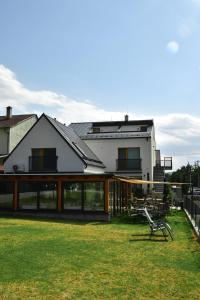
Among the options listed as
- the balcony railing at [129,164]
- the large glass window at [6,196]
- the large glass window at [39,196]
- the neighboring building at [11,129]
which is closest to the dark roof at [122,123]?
the balcony railing at [129,164]

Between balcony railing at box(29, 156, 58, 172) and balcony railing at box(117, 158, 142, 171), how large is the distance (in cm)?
878

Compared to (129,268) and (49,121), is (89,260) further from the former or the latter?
(49,121)

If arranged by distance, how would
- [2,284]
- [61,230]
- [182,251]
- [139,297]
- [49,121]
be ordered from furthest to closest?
[49,121], [61,230], [182,251], [2,284], [139,297]

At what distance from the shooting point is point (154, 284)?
813 centimetres

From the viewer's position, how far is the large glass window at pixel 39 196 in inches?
894

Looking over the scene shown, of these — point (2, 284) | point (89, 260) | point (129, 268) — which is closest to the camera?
point (2, 284)

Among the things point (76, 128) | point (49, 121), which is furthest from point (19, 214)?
point (76, 128)

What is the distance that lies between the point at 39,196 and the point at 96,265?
13544 mm

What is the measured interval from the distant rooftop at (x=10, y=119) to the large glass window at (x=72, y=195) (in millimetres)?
16972

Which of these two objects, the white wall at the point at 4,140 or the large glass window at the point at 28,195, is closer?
the large glass window at the point at 28,195

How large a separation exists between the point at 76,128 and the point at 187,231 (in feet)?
87.4

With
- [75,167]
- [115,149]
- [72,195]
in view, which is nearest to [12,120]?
[115,149]

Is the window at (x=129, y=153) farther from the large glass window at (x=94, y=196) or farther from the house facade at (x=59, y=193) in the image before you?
the large glass window at (x=94, y=196)

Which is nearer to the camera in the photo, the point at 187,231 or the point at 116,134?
the point at 187,231
